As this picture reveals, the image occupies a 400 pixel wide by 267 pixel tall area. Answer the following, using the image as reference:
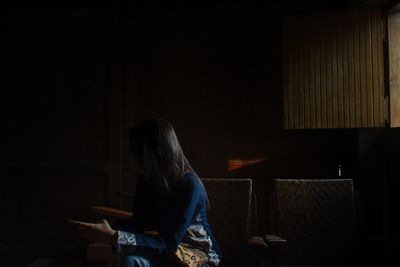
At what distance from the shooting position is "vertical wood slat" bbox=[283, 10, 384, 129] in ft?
9.88

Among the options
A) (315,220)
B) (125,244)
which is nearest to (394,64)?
(315,220)

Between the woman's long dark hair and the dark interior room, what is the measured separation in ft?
3.84

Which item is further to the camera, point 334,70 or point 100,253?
point 334,70


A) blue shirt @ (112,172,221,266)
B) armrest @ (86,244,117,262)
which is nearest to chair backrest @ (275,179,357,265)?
blue shirt @ (112,172,221,266)

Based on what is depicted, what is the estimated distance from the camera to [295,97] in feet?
10.4

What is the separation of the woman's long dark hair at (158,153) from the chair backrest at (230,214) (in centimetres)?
85

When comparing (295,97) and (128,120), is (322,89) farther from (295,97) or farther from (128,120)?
(128,120)

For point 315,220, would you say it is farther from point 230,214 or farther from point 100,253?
point 100,253

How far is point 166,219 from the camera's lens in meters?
1.84

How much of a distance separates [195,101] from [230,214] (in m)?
1.21

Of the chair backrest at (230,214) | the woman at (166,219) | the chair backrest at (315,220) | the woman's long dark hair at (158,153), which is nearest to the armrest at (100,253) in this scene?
the woman at (166,219)

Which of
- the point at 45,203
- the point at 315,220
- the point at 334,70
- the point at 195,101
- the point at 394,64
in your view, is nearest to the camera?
the point at 315,220

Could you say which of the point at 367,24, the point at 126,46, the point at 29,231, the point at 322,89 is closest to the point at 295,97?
the point at 322,89

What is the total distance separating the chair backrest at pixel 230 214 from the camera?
2656mm
